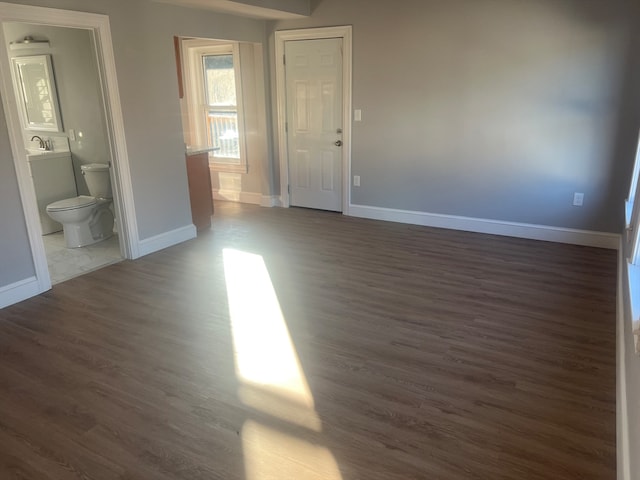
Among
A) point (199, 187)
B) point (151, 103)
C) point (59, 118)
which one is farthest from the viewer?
point (199, 187)

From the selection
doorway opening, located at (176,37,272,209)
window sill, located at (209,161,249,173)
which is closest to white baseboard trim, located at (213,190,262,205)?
doorway opening, located at (176,37,272,209)

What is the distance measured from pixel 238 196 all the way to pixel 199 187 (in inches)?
53.2

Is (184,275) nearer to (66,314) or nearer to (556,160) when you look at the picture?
(66,314)

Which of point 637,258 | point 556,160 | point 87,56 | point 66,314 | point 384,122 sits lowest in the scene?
point 66,314

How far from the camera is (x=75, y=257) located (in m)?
4.54

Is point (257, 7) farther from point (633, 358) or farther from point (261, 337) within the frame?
point (633, 358)

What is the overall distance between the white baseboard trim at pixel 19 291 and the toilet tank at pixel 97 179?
1.50 metres

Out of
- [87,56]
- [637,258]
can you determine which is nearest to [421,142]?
[637,258]

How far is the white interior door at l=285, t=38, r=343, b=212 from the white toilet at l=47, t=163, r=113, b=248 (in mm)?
2240

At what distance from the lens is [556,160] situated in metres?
4.53

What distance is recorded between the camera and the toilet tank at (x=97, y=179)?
15.9ft

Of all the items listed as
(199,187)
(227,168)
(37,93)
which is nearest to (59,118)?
(37,93)

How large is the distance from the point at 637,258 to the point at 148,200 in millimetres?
3856

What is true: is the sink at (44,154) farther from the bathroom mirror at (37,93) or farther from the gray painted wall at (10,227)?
the gray painted wall at (10,227)
